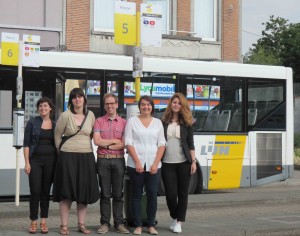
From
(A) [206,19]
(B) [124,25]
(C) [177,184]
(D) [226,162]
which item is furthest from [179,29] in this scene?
(C) [177,184]

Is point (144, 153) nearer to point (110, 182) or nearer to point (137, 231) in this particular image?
point (110, 182)

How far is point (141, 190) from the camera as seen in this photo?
30.8 ft

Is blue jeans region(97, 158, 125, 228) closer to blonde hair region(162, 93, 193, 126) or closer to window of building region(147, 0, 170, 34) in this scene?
blonde hair region(162, 93, 193, 126)

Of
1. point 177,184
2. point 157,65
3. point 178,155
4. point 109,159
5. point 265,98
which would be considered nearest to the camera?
point 109,159

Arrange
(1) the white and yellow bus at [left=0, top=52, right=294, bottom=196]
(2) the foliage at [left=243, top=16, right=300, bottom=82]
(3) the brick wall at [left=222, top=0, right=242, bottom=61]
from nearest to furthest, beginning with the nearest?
(1) the white and yellow bus at [left=0, top=52, right=294, bottom=196]
(3) the brick wall at [left=222, top=0, right=242, bottom=61]
(2) the foliage at [left=243, top=16, right=300, bottom=82]

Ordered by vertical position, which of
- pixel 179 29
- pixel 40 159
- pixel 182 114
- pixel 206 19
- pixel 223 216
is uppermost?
pixel 206 19

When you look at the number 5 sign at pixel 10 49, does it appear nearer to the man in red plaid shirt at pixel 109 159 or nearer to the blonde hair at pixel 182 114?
the man in red plaid shirt at pixel 109 159

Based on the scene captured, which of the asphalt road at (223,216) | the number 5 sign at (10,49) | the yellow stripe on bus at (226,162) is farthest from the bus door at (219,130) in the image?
the number 5 sign at (10,49)

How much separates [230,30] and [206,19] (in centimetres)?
112

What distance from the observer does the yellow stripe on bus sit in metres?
15.6

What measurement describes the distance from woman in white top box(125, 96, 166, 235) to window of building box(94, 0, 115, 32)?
57.0ft

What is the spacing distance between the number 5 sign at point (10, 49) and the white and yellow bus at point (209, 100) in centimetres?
54

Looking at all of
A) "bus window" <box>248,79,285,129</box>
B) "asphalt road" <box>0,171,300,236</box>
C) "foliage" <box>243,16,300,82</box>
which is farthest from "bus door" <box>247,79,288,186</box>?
"foliage" <box>243,16,300,82</box>

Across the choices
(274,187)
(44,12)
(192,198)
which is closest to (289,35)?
(44,12)
